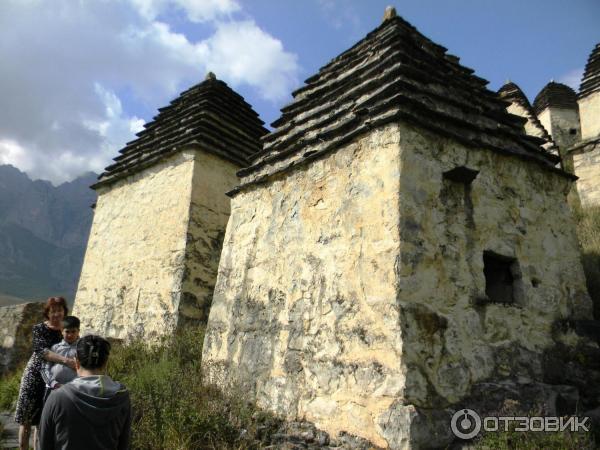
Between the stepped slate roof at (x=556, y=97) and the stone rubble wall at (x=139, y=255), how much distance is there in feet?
63.8

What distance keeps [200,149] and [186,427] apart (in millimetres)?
5445

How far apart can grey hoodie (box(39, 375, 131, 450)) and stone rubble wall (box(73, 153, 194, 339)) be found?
5.03 meters

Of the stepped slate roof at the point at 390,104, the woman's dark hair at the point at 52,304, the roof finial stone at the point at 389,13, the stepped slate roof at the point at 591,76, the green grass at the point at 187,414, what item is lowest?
the green grass at the point at 187,414

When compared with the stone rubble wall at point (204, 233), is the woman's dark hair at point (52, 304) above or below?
below

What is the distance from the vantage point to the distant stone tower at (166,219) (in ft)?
25.8

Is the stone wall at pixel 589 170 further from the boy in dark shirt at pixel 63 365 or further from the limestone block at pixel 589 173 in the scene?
the boy in dark shirt at pixel 63 365

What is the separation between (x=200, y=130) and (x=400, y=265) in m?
6.05

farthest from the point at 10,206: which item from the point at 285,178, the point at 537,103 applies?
the point at 285,178

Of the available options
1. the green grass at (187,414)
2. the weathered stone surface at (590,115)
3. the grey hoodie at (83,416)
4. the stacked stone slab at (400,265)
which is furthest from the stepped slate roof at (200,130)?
the weathered stone surface at (590,115)

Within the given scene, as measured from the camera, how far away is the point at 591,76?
14.3 m

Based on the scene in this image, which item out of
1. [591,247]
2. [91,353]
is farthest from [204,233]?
[591,247]

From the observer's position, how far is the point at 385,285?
3928 millimetres

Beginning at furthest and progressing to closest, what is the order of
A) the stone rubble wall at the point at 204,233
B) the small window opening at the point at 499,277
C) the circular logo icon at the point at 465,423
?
1. the stone rubble wall at the point at 204,233
2. the small window opening at the point at 499,277
3. the circular logo icon at the point at 465,423

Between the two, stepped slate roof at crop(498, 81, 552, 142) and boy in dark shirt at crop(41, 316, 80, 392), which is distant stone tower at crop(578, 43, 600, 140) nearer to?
stepped slate roof at crop(498, 81, 552, 142)
